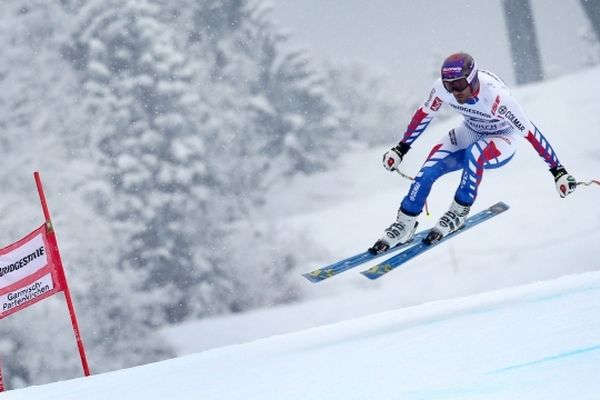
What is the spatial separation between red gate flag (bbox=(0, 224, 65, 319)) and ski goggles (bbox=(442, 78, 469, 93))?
10.9 ft

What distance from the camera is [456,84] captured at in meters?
5.56

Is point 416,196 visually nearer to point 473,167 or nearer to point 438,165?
point 438,165

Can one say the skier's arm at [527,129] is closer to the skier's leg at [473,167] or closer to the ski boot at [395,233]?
the skier's leg at [473,167]

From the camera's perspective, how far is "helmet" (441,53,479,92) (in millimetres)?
5477

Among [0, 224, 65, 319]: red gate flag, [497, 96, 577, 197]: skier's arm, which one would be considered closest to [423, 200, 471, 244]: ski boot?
[497, 96, 577, 197]: skier's arm

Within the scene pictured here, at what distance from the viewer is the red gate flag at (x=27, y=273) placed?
696cm

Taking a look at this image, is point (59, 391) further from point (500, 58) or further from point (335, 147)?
point (500, 58)

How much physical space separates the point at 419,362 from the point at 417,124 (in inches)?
104

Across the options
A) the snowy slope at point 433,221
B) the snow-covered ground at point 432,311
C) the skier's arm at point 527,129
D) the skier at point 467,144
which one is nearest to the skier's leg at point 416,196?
the skier at point 467,144

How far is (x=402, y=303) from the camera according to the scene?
59.2 ft

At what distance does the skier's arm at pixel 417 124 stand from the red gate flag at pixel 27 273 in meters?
2.73

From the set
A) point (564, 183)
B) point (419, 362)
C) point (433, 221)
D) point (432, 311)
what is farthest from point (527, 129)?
point (433, 221)

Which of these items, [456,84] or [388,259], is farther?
[388,259]

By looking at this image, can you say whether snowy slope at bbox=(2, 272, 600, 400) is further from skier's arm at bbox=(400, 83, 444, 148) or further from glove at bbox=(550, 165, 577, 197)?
skier's arm at bbox=(400, 83, 444, 148)
